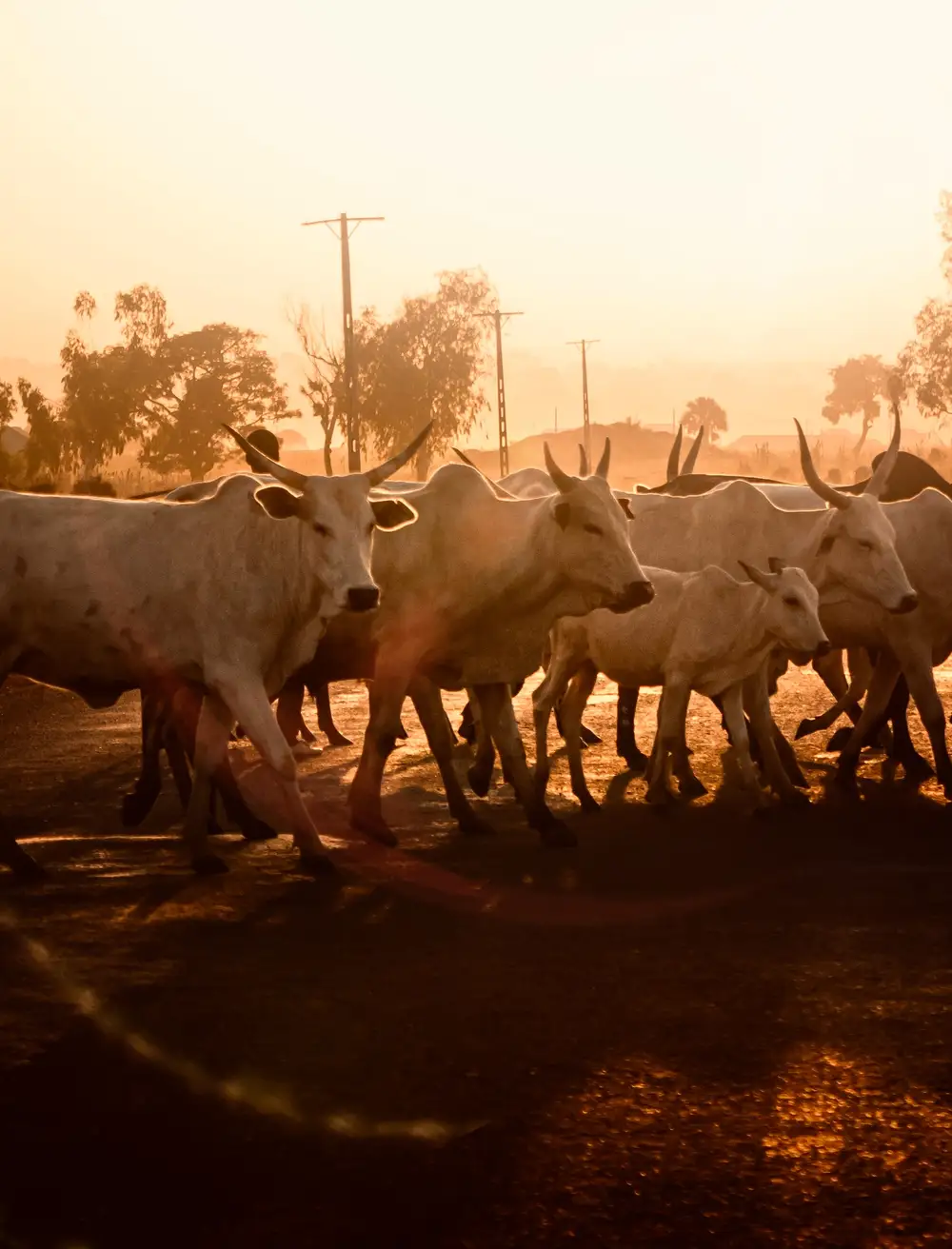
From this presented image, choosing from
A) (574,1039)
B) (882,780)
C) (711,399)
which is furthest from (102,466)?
(711,399)

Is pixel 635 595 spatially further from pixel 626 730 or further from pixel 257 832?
pixel 626 730

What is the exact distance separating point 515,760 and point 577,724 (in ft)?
5.27

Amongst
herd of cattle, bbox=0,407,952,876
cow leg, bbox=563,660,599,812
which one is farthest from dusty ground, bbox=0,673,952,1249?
cow leg, bbox=563,660,599,812

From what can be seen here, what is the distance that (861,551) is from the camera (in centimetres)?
1021

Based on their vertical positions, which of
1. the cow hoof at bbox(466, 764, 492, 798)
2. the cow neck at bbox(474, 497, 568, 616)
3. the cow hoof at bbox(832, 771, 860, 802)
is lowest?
the cow hoof at bbox(832, 771, 860, 802)

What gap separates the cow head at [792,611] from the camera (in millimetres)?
9453

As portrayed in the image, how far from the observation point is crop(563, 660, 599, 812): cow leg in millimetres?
9641

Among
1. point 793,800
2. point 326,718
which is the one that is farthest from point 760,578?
point 326,718

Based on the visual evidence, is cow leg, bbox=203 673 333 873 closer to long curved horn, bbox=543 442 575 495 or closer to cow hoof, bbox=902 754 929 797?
long curved horn, bbox=543 442 575 495

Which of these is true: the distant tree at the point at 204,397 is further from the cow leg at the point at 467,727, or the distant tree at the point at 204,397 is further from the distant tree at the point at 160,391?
the cow leg at the point at 467,727

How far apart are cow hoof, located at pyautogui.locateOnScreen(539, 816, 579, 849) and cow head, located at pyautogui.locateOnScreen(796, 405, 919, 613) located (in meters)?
2.62

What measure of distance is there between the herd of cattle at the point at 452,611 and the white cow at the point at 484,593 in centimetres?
1

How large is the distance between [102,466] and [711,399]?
96328 millimetres

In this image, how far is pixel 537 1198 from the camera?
3889mm
